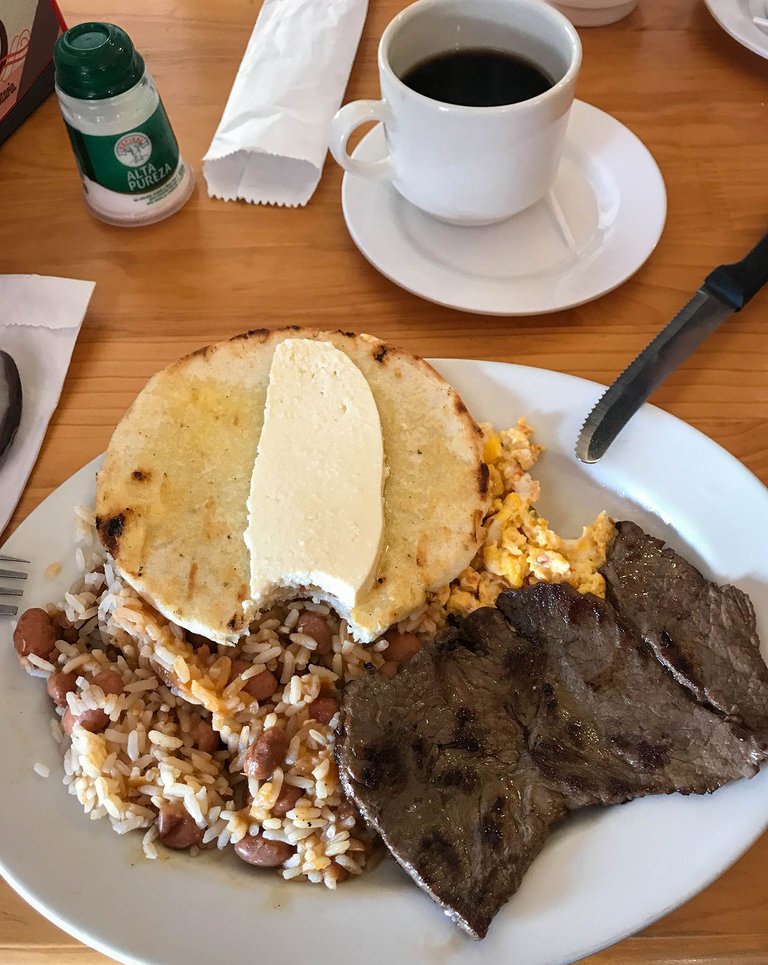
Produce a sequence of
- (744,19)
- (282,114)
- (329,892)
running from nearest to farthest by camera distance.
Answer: (329,892), (282,114), (744,19)

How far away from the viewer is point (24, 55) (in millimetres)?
2127

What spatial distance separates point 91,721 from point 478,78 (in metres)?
1.50

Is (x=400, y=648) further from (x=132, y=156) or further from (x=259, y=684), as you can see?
(x=132, y=156)

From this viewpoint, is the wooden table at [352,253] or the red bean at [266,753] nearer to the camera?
the red bean at [266,753]

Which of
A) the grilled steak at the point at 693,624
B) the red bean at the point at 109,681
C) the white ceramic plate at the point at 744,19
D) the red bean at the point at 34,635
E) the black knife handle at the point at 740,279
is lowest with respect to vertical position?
the red bean at the point at 34,635

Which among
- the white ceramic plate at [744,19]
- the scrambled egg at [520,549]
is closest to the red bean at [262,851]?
the scrambled egg at [520,549]

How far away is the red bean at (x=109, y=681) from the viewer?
1348 mm

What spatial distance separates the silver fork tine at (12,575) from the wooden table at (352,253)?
0.68ft

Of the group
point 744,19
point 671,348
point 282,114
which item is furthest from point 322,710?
A: point 744,19

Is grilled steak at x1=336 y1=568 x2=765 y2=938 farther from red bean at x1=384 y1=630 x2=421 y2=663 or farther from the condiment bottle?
the condiment bottle

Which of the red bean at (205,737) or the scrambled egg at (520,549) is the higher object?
the scrambled egg at (520,549)

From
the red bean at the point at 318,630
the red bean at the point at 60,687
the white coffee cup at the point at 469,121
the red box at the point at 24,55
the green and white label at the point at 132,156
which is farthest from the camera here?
the red box at the point at 24,55

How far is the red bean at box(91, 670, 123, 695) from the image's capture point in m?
1.35

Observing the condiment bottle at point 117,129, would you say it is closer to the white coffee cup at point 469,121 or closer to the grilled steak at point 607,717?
the white coffee cup at point 469,121
